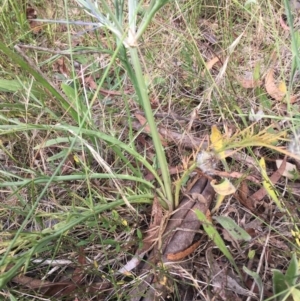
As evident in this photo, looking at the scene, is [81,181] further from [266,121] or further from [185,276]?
[266,121]

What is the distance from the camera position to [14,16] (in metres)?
1.38

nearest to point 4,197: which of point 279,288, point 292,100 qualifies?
point 279,288

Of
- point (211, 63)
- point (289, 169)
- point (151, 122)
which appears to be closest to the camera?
point (151, 122)

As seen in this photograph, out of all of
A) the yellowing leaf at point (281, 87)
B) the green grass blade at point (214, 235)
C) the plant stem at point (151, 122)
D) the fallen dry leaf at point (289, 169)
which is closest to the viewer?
the plant stem at point (151, 122)

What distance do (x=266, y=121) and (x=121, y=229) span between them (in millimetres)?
466

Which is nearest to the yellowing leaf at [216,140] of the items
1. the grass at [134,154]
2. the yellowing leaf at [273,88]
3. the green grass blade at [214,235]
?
the grass at [134,154]

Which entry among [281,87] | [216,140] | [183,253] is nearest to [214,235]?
[183,253]

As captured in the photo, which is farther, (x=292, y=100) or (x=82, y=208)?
(x=292, y=100)

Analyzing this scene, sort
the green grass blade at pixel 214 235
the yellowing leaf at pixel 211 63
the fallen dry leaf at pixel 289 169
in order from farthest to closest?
the yellowing leaf at pixel 211 63 < the fallen dry leaf at pixel 289 169 < the green grass blade at pixel 214 235

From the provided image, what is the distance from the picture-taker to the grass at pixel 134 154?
0.81 meters

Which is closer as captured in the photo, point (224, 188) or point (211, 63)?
point (224, 188)

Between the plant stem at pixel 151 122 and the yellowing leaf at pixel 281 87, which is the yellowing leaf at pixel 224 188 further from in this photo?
the yellowing leaf at pixel 281 87

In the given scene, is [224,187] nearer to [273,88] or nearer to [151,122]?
[151,122]

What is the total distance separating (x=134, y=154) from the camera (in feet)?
2.86
